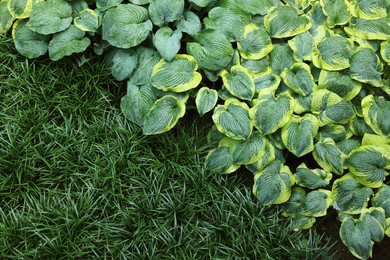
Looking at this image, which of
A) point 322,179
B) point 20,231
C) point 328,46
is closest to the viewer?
point 20,231

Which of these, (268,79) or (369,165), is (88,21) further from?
(369,165)

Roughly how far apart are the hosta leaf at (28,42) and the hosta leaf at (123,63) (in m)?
0.41

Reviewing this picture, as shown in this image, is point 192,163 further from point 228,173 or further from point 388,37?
point 388,37

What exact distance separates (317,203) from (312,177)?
134mm

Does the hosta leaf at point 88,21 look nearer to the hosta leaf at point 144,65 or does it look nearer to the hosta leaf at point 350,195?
the hosta leaf at point 144,65

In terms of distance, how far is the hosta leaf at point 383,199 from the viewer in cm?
270

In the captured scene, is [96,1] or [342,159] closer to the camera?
[342,159]

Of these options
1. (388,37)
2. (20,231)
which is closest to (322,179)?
(388,37)

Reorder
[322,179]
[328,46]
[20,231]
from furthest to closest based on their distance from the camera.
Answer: [328,46]
[322,179]
[20,231]

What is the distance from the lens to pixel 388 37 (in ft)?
9.95

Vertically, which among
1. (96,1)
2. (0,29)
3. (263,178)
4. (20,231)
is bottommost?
(20,231)

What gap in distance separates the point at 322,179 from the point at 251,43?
2.70 ft

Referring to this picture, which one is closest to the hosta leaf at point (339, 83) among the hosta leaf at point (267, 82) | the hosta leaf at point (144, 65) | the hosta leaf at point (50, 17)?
the hosta leaf at point (267, 82)

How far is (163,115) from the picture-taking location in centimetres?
279
